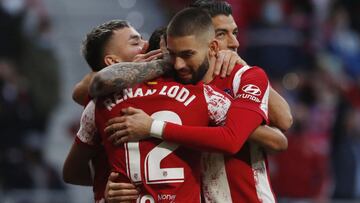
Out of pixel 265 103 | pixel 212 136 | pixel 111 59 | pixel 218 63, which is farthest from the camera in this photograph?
pixel 111 59

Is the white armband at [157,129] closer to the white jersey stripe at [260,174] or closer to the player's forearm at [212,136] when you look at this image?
the player's forearm at [212,136]

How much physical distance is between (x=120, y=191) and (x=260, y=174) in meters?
0.74

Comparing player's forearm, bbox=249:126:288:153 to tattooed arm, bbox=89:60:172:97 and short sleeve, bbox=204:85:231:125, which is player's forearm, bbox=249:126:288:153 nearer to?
short sleeve, bbox=204:85:231:125

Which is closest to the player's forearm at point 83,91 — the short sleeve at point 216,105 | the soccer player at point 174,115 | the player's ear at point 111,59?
the player's ear at point 111,59

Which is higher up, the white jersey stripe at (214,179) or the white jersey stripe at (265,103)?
the white jersey stripe at (265,103)

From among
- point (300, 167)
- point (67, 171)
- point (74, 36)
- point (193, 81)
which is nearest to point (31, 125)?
point (74, 36)

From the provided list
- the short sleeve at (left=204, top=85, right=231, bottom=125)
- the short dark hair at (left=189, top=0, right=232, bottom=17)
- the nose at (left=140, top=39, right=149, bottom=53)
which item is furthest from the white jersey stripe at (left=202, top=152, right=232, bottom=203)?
the short dark hair at (left=189, top=0, right=232, bottom=17)

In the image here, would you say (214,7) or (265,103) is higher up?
(214,7)

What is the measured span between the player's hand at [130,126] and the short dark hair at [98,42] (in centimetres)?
55

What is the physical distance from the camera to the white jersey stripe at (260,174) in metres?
5.09

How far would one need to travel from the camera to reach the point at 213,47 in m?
4.90

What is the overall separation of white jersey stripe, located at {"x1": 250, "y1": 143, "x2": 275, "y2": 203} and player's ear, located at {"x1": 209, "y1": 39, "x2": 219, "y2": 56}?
0.50 metres

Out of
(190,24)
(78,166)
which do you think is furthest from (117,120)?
(78,166)

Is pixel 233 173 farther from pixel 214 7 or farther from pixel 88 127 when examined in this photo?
pixel 214 7
